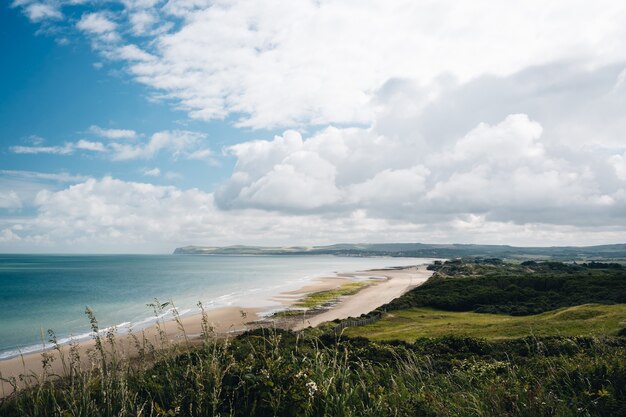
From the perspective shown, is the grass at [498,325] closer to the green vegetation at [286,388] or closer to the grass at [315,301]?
the grass at [315,301]

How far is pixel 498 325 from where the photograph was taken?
3428cm

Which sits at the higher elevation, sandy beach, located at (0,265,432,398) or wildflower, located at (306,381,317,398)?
wildflower, located at (306,381,317,398)

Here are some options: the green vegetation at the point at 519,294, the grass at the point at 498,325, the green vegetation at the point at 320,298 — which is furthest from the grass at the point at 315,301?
the grass at the point at 498,325

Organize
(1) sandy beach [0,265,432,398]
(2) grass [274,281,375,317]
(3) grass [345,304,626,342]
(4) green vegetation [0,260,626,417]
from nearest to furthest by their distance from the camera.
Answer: (4) green vegetation [0,260,626,417]
(3) grass [345,304,626,342]
(1) sandy beach [0,265,432,398]
(2) grass [274,281,375,317]

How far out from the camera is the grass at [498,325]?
28.9 meters

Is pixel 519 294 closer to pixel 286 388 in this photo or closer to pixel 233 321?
pixel 233 321

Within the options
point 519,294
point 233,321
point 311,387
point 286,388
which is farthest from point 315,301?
point 311,387

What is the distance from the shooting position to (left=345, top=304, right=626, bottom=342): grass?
28859 mm

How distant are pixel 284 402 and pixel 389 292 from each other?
77615 mm

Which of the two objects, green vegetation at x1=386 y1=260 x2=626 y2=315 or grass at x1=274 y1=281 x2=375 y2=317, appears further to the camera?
grass at x1=274 y1=281 x2=375 y2=317

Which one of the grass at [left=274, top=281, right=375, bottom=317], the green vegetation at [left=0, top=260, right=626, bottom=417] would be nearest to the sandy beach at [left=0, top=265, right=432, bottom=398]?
the grass at [left=274, top=281, right=375, bottom=317]

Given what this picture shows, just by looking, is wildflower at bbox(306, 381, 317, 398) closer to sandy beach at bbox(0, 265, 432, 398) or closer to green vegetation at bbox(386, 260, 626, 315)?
sandy beach at bbox(0, 265, 432, 398)

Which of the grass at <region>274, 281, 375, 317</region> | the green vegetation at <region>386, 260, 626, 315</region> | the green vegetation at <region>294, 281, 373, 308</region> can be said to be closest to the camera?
the green vegetation at <region>386, 260, 626, 315</region>

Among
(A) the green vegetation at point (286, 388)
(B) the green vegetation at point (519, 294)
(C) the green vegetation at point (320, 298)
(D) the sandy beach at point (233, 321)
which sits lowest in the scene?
(C) the green vegetation at point (320, 298)
